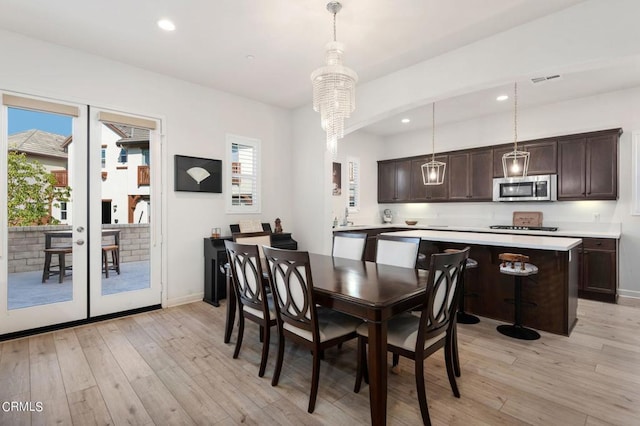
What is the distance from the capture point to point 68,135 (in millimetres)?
3479

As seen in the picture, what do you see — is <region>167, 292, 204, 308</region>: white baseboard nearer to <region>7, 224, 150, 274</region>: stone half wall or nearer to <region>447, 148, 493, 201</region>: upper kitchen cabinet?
<region>7, 224, 150, 274</region>: stone half wall

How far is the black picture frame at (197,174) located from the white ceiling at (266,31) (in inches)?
43.4

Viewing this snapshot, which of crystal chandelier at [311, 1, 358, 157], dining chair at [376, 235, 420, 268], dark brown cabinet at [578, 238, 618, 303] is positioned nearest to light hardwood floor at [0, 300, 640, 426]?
dining chair at [376, 235, 420, 268]

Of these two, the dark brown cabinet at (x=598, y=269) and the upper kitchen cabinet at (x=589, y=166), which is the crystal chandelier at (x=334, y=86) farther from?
the dark brown cabinet at (x=598, y=269)

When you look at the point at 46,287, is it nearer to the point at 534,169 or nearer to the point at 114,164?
the point at 114,164

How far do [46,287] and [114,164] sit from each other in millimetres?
1510

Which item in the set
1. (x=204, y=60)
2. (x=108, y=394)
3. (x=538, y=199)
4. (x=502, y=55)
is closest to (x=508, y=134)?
(x=538, y=199)

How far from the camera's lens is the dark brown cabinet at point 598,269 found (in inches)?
167

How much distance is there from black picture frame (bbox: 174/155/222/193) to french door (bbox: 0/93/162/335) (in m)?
0.27

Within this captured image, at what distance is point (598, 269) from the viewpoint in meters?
4.34

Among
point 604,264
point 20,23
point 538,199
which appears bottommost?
point 604,264

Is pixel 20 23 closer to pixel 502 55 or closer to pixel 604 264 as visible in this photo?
pixel 502 55

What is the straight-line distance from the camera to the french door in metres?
3.18

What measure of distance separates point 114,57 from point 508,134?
6.02 m
